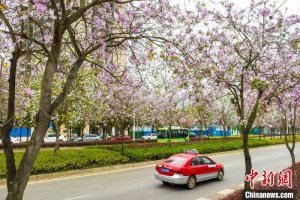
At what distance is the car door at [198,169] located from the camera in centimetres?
1373

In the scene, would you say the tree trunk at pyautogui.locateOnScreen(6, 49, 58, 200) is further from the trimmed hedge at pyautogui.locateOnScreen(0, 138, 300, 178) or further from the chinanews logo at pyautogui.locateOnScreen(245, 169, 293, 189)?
the trimmed hedge at pyautogui.locateOnScreen(0, 138, 300, 178)

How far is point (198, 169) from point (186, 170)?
94cm

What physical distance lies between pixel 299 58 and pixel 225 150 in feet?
76.4

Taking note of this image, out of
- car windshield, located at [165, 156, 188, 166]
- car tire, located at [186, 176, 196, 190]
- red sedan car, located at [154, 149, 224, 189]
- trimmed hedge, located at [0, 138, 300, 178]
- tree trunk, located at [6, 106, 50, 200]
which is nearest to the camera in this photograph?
tree trunk, located at [6, 106, 50, 200]

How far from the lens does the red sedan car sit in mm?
13129

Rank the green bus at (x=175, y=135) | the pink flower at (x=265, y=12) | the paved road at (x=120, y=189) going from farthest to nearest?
the green bus at (x=175, y=135) < the paved road at (x=120, y=189) < the pink flower at (x=265, y=12)

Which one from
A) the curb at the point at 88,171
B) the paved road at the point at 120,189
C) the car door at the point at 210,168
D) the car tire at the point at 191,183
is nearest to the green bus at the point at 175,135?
the curb at the point at 88,171

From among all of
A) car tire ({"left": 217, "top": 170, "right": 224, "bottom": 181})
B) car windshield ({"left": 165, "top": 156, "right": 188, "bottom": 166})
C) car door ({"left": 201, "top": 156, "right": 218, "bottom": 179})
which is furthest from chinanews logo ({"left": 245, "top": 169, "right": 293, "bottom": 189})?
car tire ({"left": 217, "top": 170, "right": 224, "bottom": 181})

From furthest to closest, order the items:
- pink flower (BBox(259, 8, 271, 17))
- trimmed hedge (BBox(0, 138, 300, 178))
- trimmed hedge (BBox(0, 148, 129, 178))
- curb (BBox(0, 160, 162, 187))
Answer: trimmed hedge (BBox(0, 138, 300, 178))
trimmed hedge (BBox(0, 148, 129, 178))
curb (BBox(0, 160, 162, 187))
pink flower (BBox(259, 8, 271, 17))

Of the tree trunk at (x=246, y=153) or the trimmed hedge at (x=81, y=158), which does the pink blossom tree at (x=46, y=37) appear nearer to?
the tree trunk at (x=246, y=153)

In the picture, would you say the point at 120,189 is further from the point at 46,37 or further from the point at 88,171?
the point at 46,37

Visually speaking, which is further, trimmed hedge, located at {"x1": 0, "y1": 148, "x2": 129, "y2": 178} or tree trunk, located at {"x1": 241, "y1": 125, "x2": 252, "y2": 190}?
trimmed hedge, located at {"x1": 0, "y1": 148, "x2": 129, "y2": 178}

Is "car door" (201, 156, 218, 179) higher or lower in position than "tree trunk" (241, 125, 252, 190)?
lower

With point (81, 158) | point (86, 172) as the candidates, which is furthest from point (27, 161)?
point (81, 158)
